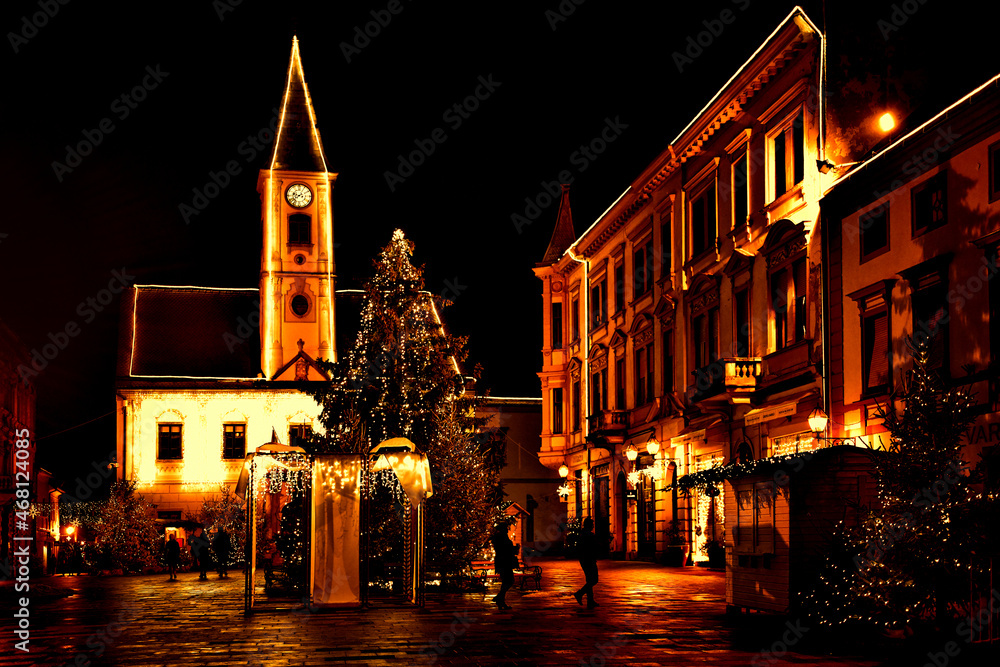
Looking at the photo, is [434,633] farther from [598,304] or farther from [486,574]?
[598,304]

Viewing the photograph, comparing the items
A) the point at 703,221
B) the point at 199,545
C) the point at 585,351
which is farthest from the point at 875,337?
the point at 199,545

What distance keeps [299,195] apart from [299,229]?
5.84 ft

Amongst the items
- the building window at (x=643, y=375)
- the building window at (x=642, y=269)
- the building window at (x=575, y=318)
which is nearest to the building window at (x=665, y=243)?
the building window at (x=642, y=269)

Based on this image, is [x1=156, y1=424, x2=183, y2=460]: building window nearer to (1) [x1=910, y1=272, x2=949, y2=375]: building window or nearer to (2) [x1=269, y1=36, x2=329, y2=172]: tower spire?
(2) [x1=269, y1=36, x2=329, y2=172]: tower spire

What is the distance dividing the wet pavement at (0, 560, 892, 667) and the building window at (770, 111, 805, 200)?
10095mm

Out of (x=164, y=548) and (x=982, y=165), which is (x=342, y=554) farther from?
(x=164, y=548)

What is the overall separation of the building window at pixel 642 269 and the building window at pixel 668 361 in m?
2.42

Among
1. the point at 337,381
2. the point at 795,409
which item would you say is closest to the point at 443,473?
the point at 337,381

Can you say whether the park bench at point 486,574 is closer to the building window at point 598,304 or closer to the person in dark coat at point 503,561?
the person in dark coat at point 503,561

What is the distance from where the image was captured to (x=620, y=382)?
44.0 meters

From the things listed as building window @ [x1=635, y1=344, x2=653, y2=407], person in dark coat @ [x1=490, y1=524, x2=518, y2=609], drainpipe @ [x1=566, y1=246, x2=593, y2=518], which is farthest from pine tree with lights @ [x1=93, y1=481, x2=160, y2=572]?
person in dark coat @ [x1=490, y1=524, x2=518, y2=609]

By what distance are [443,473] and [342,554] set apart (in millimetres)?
5146

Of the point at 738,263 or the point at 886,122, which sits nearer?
the point at 886,122

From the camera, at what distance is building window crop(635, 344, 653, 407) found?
132 feet
